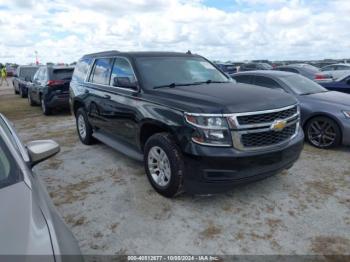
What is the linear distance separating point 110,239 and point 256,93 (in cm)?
251

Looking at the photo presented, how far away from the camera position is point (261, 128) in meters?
3.61

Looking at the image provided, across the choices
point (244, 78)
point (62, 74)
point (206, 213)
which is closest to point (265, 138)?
point (206, 213)

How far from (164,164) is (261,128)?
128 centimetres

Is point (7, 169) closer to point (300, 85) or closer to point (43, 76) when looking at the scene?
point (300, 85)

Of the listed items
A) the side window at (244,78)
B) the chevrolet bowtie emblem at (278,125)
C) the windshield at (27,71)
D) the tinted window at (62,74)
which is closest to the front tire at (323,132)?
the side window at (244,78)

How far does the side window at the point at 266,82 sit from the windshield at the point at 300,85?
20 centimetres

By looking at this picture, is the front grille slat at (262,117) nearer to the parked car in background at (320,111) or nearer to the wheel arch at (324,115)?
the parked car in background at (320,111)

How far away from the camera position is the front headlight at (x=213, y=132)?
136 inches

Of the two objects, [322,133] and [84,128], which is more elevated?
[322,133]

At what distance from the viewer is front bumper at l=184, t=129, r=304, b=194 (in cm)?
341

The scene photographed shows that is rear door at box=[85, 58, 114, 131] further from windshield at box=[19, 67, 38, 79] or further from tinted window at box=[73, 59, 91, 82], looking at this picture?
windshield at box=[19, 67, 38, 79]

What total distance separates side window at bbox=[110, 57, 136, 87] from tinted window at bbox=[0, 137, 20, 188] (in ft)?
8.35

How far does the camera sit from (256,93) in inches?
158

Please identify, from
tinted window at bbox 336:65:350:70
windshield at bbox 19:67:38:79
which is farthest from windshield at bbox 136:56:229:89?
tinted window at bbox 336:65:350:70
